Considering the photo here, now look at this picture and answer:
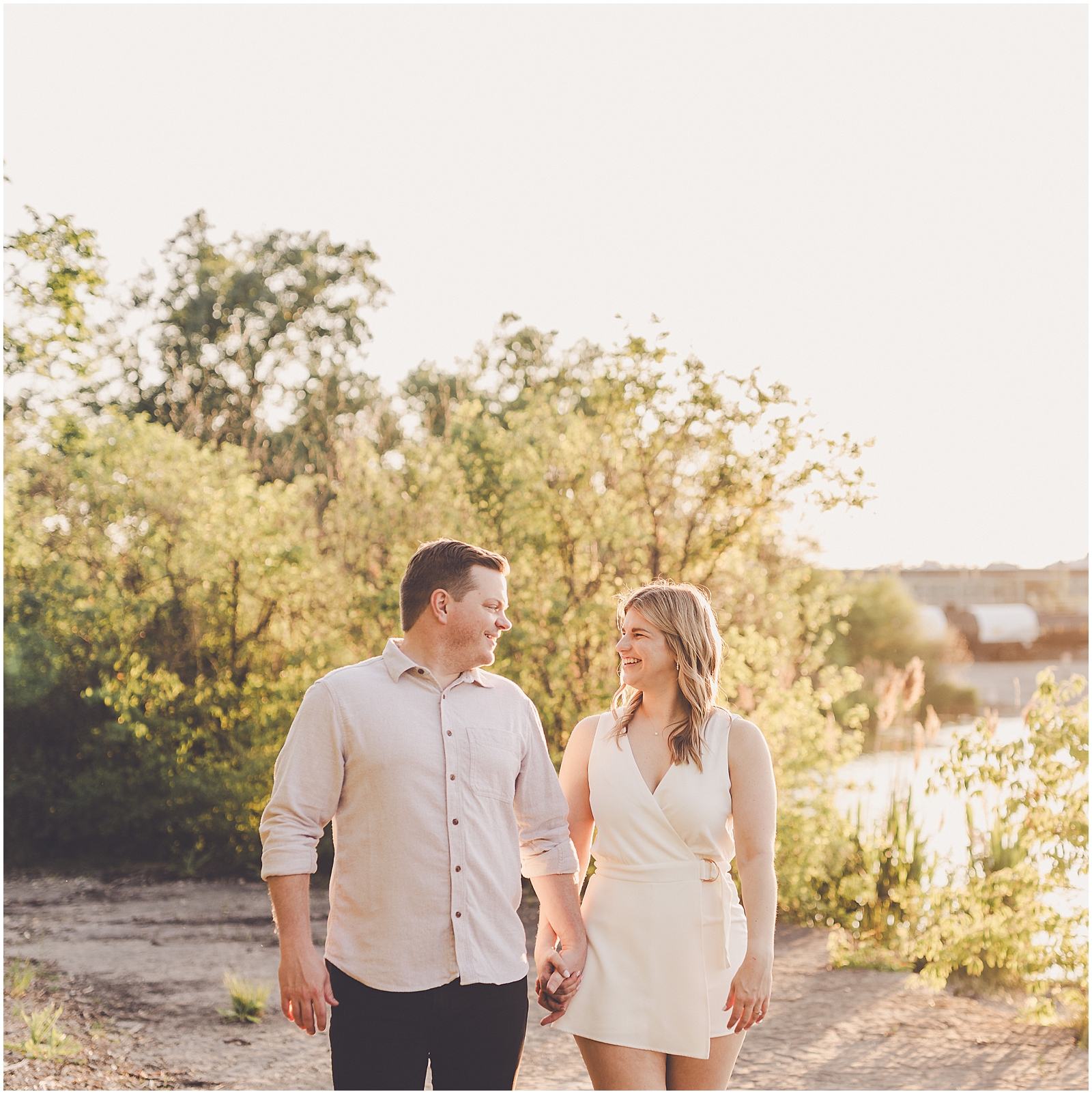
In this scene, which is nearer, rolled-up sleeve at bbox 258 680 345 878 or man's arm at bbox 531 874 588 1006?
rolled-up sleeve at bbox 258 680 345 878

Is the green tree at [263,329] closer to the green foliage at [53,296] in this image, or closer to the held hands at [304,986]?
the green foliage at [53,296]

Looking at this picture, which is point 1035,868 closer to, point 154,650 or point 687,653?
point 687,653

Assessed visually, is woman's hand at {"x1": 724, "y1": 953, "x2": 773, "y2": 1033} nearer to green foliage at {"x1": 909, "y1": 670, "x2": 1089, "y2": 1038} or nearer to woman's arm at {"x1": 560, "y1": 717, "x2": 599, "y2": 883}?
woman's arm at {"x1": 560, "y1": 717, "x2": 599, "y2": 883}

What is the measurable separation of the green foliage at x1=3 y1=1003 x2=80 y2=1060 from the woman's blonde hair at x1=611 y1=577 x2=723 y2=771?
12.3ft

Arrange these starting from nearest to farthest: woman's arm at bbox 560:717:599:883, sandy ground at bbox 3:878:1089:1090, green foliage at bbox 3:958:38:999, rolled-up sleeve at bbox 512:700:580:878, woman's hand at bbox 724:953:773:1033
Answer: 1. woman's hand at bbox 724:953:773:1033
2. rolled-up sleeve at bbox 512:700:580:878
3. woman's arm at bbox 560:717:599:883
4. sandy ground at bbox 3:878:1089:1090
5. green foliage at bbox 3:958:38:999

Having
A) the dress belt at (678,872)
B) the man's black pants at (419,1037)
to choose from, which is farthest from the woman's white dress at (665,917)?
the man's black pants at (419,1037)

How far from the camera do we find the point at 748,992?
2.26m

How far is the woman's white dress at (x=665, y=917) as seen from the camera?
2.29 m

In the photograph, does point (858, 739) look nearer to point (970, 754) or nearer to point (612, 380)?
point (970, 754)

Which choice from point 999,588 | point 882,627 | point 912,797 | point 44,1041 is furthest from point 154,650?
point 999,588

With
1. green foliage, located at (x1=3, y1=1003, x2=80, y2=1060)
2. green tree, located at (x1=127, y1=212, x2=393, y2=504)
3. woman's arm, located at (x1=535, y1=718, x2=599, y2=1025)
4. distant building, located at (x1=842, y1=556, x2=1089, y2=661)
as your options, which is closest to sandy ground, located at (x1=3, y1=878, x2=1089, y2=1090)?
green foliage, located at (x1=3, y1=1003, x2=80, y2=1060)

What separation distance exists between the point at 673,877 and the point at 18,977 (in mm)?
5269

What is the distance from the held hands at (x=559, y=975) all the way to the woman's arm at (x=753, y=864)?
1.09 ft

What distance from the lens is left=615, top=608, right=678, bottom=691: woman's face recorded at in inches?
96.4
